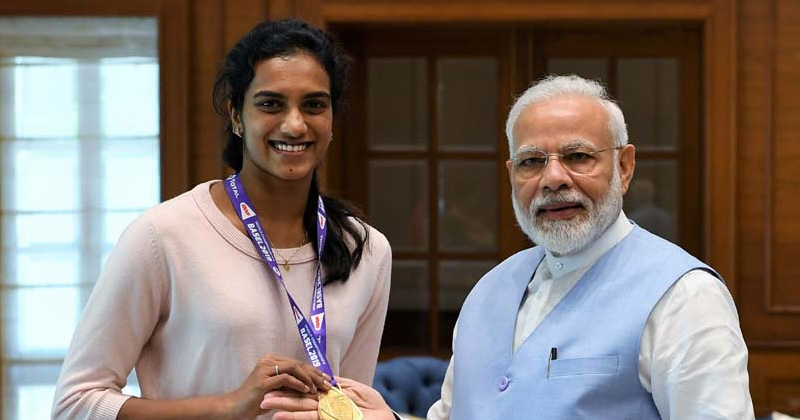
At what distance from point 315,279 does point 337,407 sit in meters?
0.26

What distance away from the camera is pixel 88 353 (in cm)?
207

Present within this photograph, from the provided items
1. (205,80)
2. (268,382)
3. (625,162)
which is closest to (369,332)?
(268,382)

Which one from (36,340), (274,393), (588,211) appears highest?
(588,211)

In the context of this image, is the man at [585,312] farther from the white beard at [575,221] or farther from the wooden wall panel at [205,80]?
the wooden wall panel at [205,80]

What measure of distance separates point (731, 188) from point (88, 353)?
3628 mm

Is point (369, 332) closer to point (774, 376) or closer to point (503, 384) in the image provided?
point (503, 384)

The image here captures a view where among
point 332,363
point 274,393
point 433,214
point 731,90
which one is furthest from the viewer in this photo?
point 433,214

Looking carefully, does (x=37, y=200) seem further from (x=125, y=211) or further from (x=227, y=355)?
(x=227, y=355)

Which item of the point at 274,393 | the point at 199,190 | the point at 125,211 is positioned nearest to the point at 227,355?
the point at 274,393

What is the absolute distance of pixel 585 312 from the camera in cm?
206

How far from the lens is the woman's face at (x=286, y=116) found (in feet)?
6.89

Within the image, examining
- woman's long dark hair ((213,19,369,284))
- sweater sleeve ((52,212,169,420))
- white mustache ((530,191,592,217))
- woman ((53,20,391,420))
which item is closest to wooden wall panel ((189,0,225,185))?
woman's long dark hair ((213,19,369,284))

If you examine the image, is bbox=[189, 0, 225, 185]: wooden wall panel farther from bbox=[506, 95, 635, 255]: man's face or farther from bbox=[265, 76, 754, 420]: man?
bbox=[506, 95, 635, 255]: man's face

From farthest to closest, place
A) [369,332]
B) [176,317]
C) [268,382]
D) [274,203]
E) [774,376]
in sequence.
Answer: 1. [774,376]
2. [369,332]
3. [274,203]
4. [176,317]
5. [268,382]
